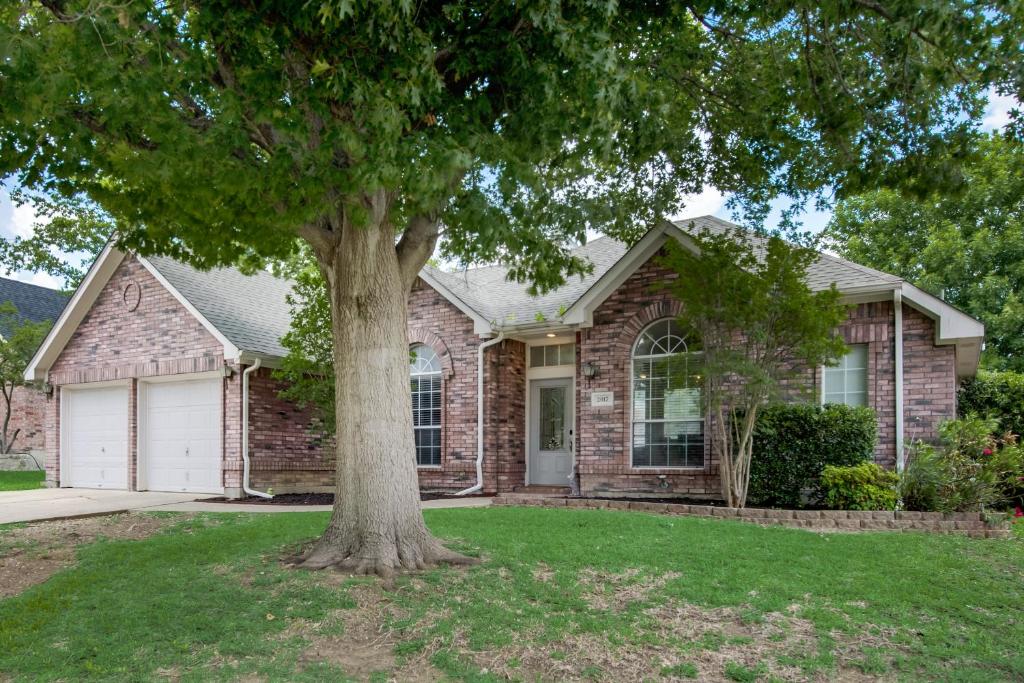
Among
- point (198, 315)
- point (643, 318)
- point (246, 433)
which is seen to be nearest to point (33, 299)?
point (198, 315)

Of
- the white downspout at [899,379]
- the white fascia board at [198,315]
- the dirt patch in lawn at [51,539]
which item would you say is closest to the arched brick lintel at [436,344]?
the white fascia board at [198,315]

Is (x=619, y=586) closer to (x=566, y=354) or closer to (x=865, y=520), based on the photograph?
(x=865, y=520)

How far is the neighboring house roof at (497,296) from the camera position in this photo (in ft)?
36.6

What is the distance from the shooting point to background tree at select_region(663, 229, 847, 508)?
10.0 m

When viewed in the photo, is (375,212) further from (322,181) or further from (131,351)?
(131,351)

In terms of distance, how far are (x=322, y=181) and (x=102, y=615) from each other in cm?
377

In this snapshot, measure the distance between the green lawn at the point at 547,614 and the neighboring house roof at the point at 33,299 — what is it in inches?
949

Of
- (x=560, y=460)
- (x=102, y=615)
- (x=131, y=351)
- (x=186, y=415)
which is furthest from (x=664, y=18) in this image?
(x=131, y=351)

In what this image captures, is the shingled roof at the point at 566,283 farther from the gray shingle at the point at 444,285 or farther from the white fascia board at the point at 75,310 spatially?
the white fascia board at the point at 75,310

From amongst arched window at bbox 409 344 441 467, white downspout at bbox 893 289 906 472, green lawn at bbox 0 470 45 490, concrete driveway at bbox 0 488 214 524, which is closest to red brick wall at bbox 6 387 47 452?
green lawn at bbox 0 470 45 490

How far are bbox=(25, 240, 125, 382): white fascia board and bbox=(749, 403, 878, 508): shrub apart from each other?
13413 millimetres

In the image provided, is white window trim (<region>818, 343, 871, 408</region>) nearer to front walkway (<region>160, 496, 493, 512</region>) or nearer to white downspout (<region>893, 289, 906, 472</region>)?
white downspout (<region>893, 289, 906, 472</region>)

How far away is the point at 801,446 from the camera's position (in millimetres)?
10656

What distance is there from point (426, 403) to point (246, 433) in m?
3.51
